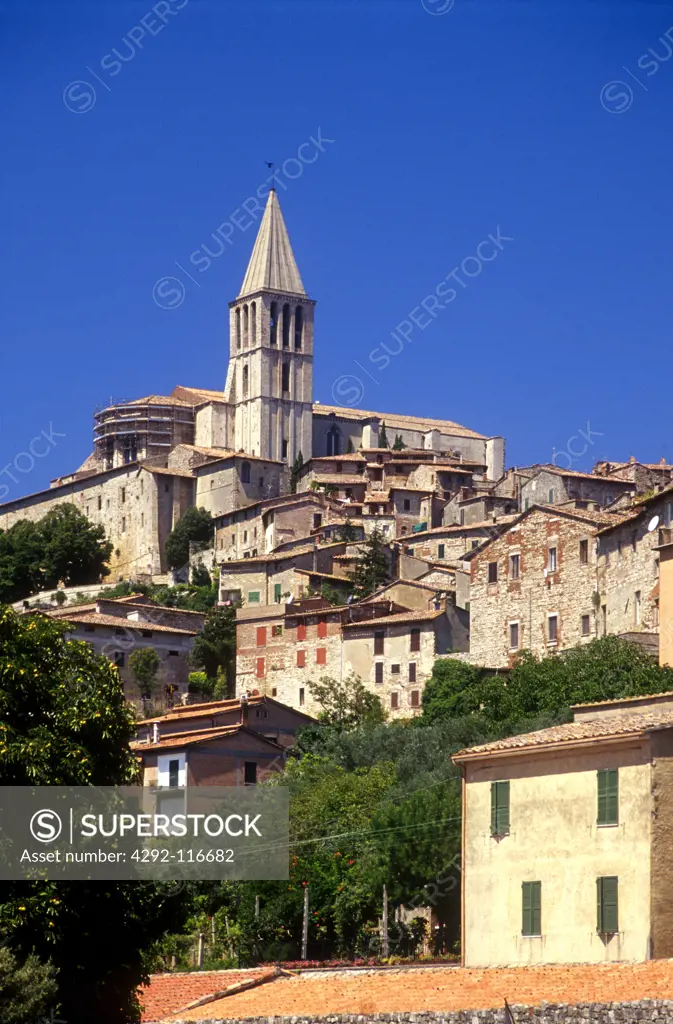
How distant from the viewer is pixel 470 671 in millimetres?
62562

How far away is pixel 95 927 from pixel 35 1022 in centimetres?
252

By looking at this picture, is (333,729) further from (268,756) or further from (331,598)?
(331,598)

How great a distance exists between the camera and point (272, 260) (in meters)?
134

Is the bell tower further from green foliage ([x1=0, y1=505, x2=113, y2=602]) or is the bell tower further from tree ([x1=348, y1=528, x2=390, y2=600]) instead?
tree ([x1=348, y1=528, x2=390, y2=600])

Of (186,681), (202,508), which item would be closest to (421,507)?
(202,508)

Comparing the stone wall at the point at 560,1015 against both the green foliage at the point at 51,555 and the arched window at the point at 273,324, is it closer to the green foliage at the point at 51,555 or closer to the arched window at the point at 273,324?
the green foliage at the point at 51,555

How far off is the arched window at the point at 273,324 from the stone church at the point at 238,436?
68mm

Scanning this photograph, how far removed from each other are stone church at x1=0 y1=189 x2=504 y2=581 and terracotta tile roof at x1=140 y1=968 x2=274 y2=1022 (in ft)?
229

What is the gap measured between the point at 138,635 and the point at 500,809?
1780 inches

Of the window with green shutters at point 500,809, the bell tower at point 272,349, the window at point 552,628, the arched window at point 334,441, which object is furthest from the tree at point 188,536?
the window with green shutters at point 500,809

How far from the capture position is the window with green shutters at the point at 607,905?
2785 cm

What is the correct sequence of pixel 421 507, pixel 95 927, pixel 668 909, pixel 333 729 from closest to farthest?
pixel 668 909
pixel 95 927
pixel 333 729
pixel 421 507

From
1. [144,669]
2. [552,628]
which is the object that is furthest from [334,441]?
[552,628]

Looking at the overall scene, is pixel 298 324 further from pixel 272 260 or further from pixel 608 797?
pixel 608 797
